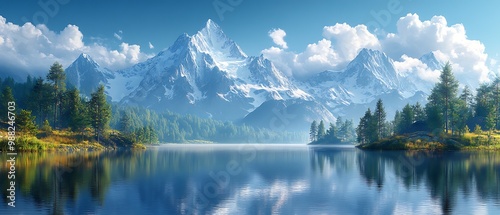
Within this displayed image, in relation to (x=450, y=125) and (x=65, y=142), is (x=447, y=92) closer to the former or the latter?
(x=450, y=125)

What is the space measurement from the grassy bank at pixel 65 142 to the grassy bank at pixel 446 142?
99.8 m

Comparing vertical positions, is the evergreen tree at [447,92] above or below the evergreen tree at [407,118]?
above

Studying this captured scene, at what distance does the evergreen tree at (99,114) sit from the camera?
5497 inches

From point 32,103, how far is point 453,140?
148 metres

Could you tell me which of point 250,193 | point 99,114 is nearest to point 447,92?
point 250,193

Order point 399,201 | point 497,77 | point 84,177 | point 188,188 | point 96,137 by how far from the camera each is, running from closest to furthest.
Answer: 1. point 399,201
2. point 188,188
3. point 84,177
4. point 96,137
5. point 497,77

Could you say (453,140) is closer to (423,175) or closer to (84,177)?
(423,175)

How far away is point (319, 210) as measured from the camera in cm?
3144

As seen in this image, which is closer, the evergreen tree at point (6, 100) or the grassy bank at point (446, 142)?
the grassy bank at point (446, 142)

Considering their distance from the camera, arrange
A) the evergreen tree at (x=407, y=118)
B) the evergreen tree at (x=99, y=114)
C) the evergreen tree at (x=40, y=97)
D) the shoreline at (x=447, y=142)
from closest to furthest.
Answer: the shoreline at (x=447, y=142) < the evergreen tree at (x=99, y=114) < the evergreen tree at (x=40, y=97) < the evergreen tree at (x=407, y=118)

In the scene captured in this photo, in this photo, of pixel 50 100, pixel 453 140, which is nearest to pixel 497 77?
pixel 453 140

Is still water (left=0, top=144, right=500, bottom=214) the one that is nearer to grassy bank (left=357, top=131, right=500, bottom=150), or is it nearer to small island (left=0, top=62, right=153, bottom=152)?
grassy bank (left=357, top=131, right=500, bottom=150)

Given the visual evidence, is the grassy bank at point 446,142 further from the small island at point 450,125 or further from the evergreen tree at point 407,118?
the evergreen tree at point 407,118

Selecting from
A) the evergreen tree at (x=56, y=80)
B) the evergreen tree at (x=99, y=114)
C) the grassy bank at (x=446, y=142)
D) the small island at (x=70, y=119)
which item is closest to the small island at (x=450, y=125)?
the grassy bank at (x=446, y=142)
